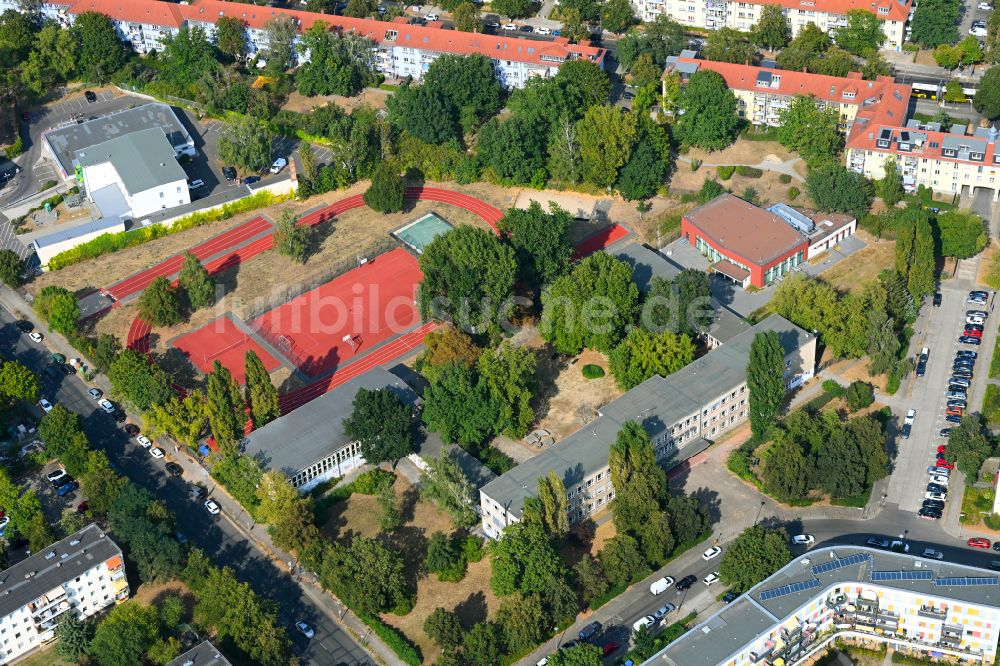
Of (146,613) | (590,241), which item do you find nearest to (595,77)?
(590,241)

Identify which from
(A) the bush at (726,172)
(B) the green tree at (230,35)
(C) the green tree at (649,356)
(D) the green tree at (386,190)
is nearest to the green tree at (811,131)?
(A) the bush at (726,172)

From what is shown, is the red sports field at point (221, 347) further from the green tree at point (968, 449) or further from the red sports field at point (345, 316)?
the green tree at point (968, 449)

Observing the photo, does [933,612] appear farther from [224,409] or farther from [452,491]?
[224,409]

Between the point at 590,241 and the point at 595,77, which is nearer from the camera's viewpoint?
the point at 590,241

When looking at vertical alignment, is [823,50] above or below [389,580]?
above

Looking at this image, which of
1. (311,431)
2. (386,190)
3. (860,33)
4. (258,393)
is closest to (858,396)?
(311,431)

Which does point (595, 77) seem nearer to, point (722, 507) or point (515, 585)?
point (722, 507)
